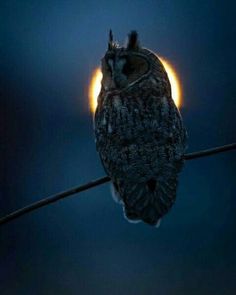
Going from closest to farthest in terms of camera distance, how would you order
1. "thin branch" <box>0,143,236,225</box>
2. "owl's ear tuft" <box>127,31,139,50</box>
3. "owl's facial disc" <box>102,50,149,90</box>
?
1. "thin branch" <box>0,143,236,225</box>
2. "owl's facial disc" <box>102,50,149,90</box>
3. "owl's ear tuft" <box>127,31,139,50</box>

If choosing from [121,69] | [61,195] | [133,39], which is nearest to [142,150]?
[121,69]

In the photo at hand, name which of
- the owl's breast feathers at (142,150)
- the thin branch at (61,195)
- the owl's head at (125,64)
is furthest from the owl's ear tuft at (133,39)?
the thin branch at (61,195)

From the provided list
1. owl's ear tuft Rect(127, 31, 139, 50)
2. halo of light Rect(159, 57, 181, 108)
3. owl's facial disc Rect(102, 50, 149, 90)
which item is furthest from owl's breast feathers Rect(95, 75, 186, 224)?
halo of light Rect(159, 57, 181, 108)

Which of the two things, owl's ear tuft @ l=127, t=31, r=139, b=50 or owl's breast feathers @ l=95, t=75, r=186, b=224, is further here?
owl's ear tuft @ l=127, t=31, r=139, b=50

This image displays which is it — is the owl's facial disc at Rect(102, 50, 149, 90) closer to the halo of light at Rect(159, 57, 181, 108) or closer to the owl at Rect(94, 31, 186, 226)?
the owl at Rect(94, 31, 186, 226)

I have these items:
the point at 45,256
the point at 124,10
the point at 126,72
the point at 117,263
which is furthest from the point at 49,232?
the point at 126,72

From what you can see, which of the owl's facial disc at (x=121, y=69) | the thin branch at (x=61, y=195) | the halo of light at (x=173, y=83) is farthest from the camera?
the halo of light at (x=173, y=83)

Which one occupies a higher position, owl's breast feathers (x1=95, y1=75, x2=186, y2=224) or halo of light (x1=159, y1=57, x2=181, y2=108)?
owl's breast feathers (x1=95, y1=75, x2=186, y2=224)

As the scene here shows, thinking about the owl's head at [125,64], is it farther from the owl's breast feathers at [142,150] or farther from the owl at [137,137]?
the owl's breast feathers at [142,150]

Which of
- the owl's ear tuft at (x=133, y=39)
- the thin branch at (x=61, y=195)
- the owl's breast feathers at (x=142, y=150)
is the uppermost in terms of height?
the owl's ear tuft at (x=133, y=39)
